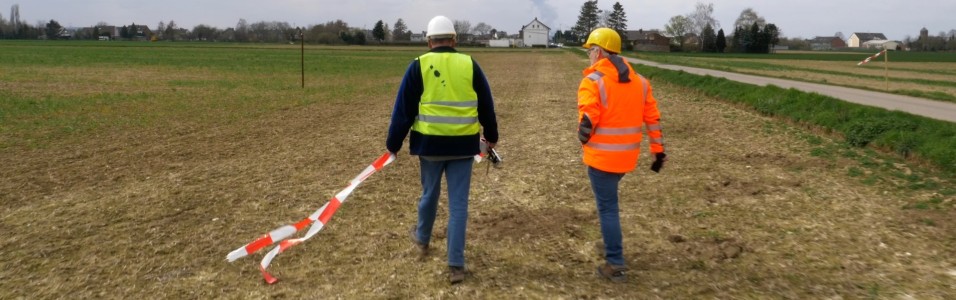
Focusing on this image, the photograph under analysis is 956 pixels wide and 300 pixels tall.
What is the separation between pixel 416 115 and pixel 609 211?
1.46 meters

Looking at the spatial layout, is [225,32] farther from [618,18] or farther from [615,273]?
[615,273]

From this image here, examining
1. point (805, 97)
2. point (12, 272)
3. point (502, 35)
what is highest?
point (502, 35)

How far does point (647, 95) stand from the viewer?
14.8ft

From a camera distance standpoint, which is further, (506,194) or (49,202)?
(506,194)

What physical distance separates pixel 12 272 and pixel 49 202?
2.22 m

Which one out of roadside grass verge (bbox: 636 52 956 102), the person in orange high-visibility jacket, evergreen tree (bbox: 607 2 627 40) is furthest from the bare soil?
evergreen tree (bbox: 607 2 627 40)

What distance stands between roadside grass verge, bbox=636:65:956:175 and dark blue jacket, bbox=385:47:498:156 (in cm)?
655

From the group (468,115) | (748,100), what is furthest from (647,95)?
(748,100)

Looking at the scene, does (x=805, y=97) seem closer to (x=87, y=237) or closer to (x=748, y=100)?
(x=748, y=100)

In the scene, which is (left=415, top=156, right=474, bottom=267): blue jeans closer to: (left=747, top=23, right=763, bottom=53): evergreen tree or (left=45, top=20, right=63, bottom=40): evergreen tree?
(left=747, top=23, right=763, bottom=53): evergreen tree

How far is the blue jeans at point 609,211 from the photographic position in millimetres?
4438

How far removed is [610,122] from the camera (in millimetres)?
4328

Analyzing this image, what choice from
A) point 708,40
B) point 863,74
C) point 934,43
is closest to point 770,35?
point 708,40

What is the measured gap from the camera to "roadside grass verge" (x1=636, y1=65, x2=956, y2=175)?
8.74m
